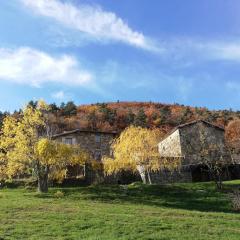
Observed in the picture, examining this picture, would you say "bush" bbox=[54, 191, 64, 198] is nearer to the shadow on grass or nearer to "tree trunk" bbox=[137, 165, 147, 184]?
the shadow on grass

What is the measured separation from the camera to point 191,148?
64.6 meters

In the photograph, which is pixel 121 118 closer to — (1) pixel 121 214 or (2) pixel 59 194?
(2) pixel 59 194

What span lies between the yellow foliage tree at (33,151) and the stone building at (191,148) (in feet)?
42.0

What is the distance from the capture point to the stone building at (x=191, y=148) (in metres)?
56.9

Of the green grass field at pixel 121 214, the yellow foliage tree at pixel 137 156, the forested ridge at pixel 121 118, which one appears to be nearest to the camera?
the green grass field at pixel 121 214

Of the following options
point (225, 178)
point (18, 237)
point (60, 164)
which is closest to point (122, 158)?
point (60, 164)

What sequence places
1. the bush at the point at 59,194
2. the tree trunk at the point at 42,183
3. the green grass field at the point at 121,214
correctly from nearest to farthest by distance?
the green grass field at the point at 121,214 < the bush at the point at 59,194 < the tree trunk at the point at 42,183

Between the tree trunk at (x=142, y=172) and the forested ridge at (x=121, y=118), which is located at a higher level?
the forested ridge at (x=121, y=118)

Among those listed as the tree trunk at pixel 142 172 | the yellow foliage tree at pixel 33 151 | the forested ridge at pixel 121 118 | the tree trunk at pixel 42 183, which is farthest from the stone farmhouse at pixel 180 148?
the forested ridge at pixel 121 118

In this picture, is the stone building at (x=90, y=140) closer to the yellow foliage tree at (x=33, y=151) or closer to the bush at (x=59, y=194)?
the yellow foliage tree at (x=33, y=151)

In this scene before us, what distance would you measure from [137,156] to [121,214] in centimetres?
2147

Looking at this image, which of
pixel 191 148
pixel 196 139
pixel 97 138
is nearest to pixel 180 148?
pixel 191 148

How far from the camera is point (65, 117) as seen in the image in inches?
4742

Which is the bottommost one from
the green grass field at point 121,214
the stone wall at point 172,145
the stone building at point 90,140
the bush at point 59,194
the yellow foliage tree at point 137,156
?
the green grass field at point 121,214
